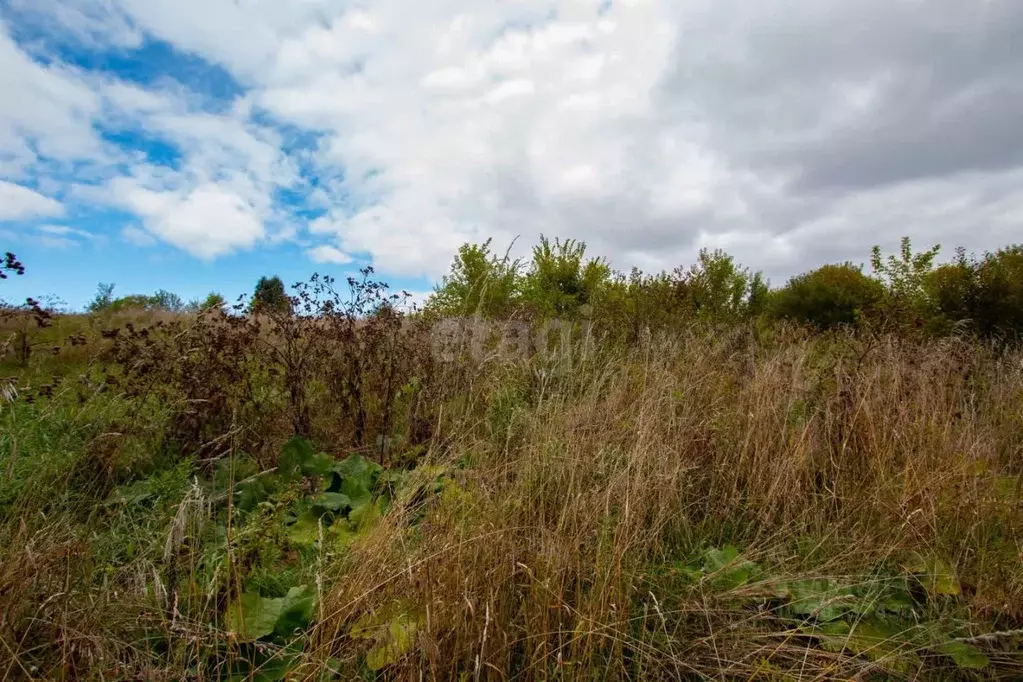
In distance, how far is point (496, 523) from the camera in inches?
78.9

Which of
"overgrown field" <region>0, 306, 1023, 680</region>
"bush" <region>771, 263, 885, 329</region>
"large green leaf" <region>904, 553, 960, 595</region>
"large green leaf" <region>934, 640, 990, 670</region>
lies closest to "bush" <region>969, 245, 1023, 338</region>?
"overgrown field" <region>0, 306, 1023, 680</region>

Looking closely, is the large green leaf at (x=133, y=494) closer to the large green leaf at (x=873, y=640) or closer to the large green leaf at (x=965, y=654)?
the large green leaf at (x=873, y=640)

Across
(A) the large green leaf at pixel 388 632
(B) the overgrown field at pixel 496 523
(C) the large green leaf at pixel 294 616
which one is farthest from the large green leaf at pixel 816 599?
(C) the large green leaf at pixel 294 616

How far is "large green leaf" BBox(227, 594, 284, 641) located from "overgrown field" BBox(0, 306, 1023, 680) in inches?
0.5

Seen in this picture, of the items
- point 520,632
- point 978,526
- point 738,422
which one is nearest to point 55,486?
point 520,632

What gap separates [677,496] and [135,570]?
221 centimetres

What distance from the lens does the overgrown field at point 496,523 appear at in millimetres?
1584

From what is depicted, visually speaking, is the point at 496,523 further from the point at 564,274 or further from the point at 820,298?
the point at 820,298

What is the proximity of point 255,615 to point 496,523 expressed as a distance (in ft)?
2.76

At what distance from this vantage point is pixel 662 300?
8.95 metres

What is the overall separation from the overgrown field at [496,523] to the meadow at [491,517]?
2 centimetres

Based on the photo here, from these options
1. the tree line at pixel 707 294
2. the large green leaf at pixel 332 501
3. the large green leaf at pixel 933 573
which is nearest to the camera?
the large green leaf at pixel 933 573

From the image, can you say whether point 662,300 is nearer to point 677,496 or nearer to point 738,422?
point 738,422

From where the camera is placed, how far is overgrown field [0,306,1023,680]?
5.20ft
